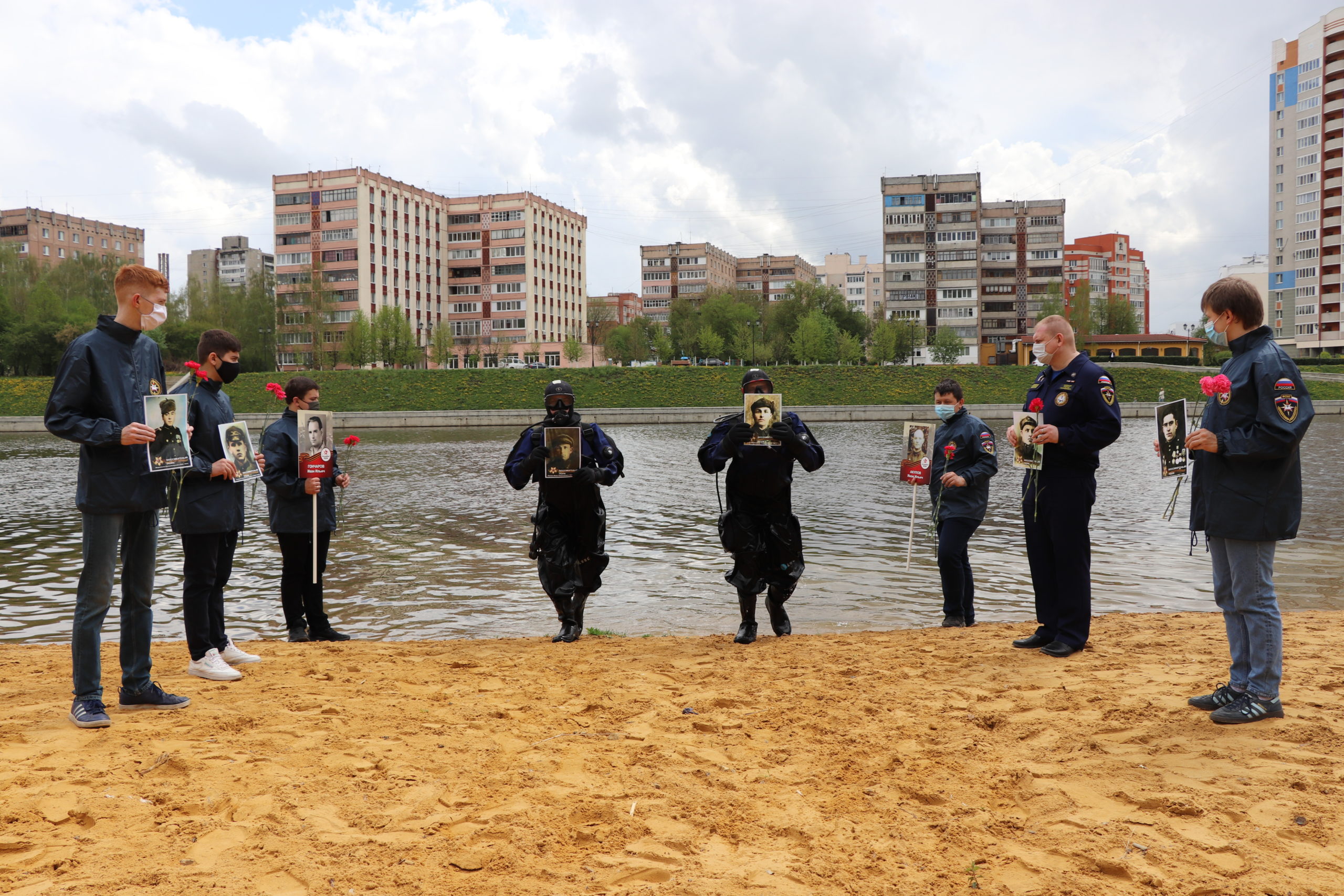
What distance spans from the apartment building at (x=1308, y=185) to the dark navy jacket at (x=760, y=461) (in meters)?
107

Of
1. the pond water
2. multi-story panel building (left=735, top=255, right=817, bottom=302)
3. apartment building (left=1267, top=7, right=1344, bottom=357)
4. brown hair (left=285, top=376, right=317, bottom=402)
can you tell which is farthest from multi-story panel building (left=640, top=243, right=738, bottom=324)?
brown hair (left=285, top=376, right=317, bottom=402)

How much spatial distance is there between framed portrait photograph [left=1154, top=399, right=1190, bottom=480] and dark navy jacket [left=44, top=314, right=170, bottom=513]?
601 cm

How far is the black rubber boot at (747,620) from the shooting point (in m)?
7.37

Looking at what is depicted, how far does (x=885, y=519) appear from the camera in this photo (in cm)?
1625

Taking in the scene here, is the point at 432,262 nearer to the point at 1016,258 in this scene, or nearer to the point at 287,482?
the point at 1016,258

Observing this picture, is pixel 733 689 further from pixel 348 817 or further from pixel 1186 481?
pixel 1186 481

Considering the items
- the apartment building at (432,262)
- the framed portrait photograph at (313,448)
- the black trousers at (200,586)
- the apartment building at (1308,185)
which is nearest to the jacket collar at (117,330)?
the black trousers at (200,586)

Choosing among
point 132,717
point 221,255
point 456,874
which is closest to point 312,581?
point 132,717

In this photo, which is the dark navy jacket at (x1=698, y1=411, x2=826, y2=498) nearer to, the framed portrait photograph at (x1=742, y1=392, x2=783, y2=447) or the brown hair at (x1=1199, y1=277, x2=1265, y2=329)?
the framed portrait photograph at (x1=742, y1=392, x2=783, y2=447)

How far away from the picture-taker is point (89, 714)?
195 inches

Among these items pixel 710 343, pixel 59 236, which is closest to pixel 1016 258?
pixel 710 343

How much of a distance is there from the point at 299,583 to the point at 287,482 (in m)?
0.91

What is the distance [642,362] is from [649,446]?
285 ft

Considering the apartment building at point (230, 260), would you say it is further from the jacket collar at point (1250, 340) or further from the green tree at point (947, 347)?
the jacket collar at point (1250, 340)
